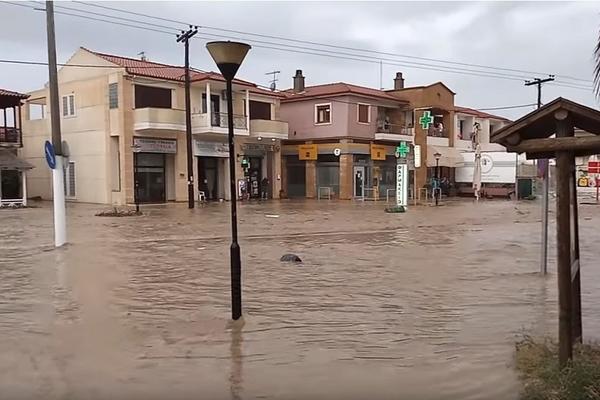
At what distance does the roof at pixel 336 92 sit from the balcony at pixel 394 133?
1.93m

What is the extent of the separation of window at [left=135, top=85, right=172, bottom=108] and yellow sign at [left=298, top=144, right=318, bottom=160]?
11105mm

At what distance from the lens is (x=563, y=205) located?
17.2ft

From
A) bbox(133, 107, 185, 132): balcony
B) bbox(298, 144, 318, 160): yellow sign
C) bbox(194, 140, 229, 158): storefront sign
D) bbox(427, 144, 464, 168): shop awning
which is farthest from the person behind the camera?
bbox(427, 144, 464, 168): shop awning

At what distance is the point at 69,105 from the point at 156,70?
18.5 ft

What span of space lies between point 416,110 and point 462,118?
1120cm

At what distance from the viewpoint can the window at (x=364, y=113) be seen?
43656 mm

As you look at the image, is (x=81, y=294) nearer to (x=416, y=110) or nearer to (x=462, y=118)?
(x=416, y=110)

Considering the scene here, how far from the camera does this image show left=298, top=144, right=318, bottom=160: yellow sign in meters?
43.9

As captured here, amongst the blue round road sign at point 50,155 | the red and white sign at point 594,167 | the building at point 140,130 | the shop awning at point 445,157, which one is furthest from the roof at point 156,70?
the red and white sign at point 594,167

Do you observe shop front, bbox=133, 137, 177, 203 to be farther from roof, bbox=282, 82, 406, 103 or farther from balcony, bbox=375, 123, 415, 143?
balcony, bbox=375, 123, 415, 143

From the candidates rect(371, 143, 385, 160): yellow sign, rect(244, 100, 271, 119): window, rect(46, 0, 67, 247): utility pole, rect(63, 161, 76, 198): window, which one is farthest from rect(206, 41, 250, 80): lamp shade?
rect(371, 143, 385, 160): yellow sign

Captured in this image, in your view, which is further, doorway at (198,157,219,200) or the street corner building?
the street corner building

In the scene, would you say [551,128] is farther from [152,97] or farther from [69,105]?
[69,105]

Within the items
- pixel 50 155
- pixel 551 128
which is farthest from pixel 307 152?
pixel 551 128
